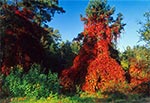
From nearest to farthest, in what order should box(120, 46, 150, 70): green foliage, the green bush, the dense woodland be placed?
the green bush → the dense woodland → box(120, 46, 150, 70): green foliage

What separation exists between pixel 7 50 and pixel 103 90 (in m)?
5.64

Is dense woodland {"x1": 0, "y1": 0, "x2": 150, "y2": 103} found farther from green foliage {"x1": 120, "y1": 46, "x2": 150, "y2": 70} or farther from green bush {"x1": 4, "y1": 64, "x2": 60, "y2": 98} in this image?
green foliage {"x1": 120, "y1": 46, "x2": 150, "y2": 70}

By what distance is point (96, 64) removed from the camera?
1939 cm

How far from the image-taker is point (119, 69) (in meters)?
19.2

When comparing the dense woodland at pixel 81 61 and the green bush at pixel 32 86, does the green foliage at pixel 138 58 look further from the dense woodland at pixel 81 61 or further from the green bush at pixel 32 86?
the green bush at pixel 32 86

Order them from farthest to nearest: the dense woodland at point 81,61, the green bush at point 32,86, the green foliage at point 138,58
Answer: the green foliage at point 138,58 → the dense woodland at point 81,61 → the green bush at point 32,86

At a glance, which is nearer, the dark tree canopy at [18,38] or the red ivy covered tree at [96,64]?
the dark tree canopy at [18,38]

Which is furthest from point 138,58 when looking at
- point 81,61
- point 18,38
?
point 18,38

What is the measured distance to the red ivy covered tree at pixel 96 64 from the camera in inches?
758

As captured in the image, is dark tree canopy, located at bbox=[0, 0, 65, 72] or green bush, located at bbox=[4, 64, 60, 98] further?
dark tree canopy, located at bbox=[0, 0, 65, 72]

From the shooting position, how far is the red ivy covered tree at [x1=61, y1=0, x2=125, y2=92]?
19.2 meters

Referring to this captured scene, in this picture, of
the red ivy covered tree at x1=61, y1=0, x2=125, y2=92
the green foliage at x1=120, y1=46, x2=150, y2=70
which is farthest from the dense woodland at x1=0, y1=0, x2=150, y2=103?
the green foliage at x1=120, y1=46, x2=150, y2=70

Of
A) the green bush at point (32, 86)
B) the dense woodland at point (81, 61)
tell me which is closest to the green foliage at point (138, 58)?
the dense woodland at point (81, 61)

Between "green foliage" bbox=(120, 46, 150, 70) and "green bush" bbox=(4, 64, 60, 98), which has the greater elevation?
"green foliage" bbox=(120, 46, 150, 70)
